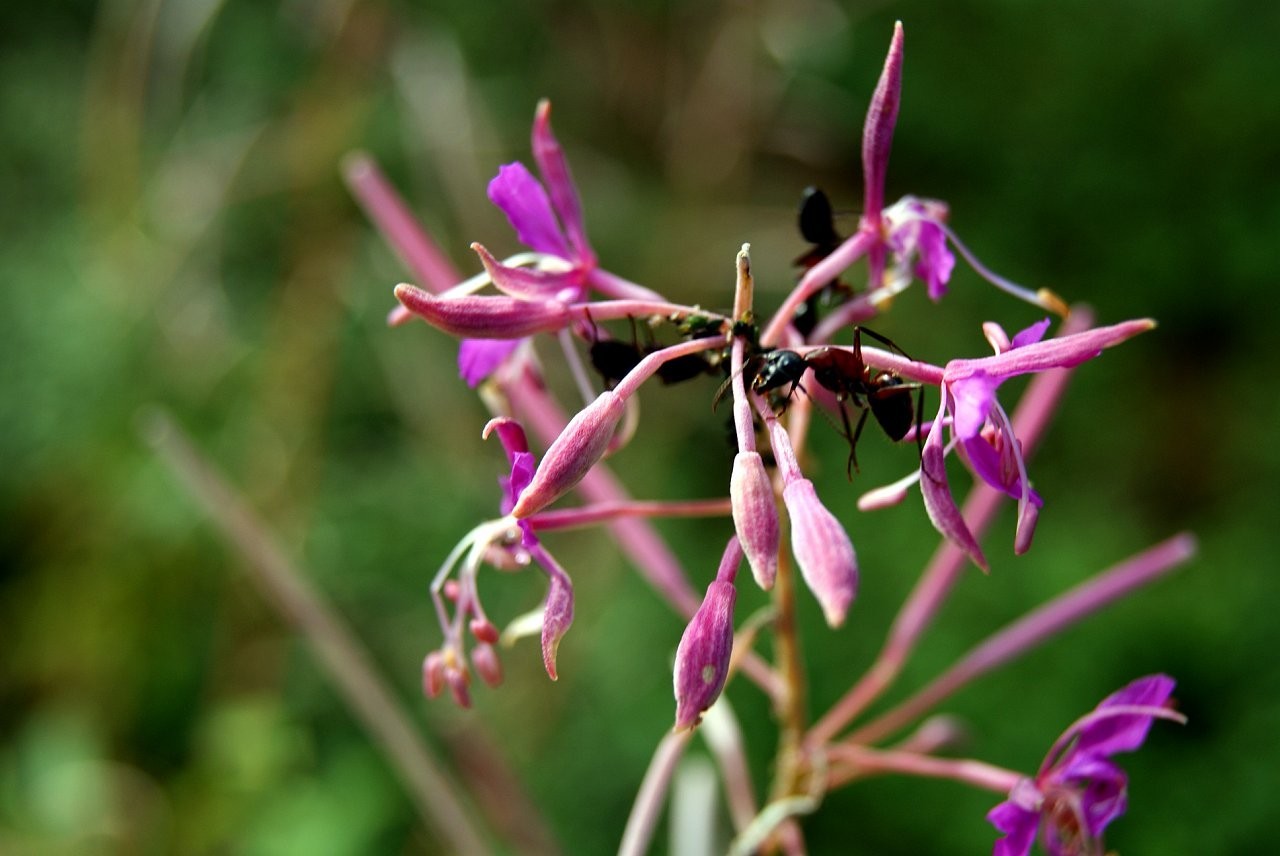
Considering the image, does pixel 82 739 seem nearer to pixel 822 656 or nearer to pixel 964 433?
pixel 822 656

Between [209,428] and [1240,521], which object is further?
[1240,521]

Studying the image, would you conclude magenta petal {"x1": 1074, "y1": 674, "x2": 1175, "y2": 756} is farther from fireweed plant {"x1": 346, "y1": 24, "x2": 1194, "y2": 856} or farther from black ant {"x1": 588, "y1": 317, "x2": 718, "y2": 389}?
black ant {"x1": 588, "y1": 317, "x2": 718, "y2": 389}

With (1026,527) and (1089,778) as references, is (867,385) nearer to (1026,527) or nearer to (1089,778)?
(1026,527)

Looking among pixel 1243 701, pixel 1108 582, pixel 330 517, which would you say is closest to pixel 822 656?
pixel 1243 701

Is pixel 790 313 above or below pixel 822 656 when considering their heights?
above

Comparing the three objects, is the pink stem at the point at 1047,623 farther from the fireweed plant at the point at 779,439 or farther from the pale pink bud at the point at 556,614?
the pale pink bud at the point at 556,614

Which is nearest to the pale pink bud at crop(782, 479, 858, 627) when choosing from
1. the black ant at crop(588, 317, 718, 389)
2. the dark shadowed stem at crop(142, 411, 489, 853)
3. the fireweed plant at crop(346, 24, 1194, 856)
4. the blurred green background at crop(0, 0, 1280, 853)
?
the fireweed plant at crop(346, 24, 1194, 856)
